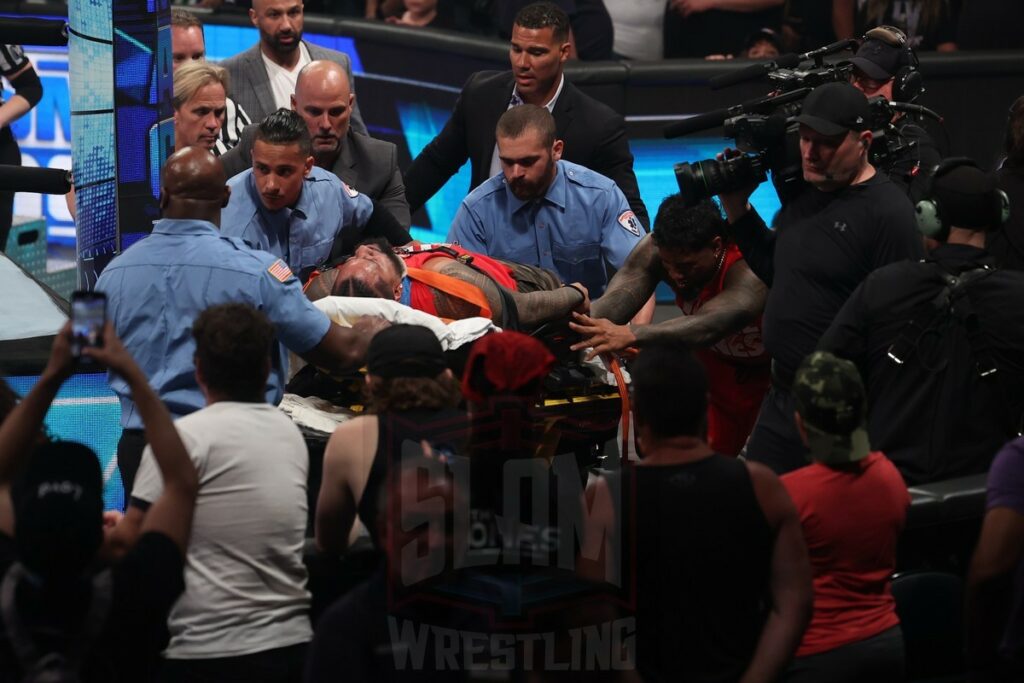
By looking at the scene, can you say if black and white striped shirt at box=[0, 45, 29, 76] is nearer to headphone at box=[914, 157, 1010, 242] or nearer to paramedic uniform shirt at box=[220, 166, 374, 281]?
paramedic uniform shirt at box=[220, 166, 374, 281]

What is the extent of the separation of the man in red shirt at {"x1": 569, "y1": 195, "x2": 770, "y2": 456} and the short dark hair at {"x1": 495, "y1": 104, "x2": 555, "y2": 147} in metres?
0.53

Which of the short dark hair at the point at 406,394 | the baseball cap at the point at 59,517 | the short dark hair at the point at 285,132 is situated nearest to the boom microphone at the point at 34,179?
the short dark hair at the point at 285,132

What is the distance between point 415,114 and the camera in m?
8.59

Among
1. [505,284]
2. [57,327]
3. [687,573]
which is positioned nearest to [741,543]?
[687,573]

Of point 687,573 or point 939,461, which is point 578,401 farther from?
point 687,573

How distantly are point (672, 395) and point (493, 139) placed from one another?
3.43 meters

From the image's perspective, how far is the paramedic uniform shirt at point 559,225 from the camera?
559 cm

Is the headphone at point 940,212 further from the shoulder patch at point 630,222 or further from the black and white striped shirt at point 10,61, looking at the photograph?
the black and white striped shirt at point 10,61

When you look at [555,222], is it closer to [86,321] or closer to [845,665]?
[845,665]

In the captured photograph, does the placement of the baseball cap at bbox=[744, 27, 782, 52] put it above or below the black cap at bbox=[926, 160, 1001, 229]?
below

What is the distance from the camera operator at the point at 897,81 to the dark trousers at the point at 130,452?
2.77 metres

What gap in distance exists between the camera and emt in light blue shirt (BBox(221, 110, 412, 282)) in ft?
16.2

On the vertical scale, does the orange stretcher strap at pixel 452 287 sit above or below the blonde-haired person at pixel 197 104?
below

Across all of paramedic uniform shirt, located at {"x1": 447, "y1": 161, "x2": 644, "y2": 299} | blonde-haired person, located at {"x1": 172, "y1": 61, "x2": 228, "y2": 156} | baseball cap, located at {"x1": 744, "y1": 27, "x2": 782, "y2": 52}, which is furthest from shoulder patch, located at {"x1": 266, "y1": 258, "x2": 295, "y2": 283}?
baseball cap, located at {"x1": 744, "y1": 27, "x2": 782, "y2": 52}
